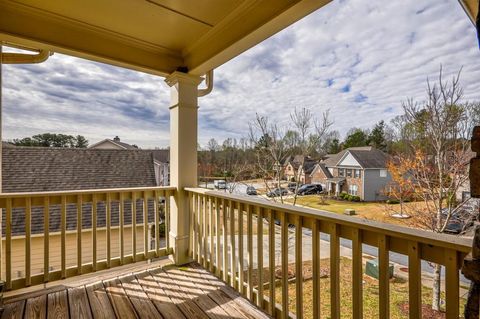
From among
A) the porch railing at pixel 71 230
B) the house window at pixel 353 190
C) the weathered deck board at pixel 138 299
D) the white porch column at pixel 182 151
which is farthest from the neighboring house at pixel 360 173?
the weathered deck board at pixel 138 299

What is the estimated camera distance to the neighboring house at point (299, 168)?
3.63 meters

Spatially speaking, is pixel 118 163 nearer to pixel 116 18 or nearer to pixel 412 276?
pixel 116 18

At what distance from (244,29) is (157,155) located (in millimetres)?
2646

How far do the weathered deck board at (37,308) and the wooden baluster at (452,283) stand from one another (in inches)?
102

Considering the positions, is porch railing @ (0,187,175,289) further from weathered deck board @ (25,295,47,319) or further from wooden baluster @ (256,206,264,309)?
Result: wooden baluster @ (256,206,264,309)

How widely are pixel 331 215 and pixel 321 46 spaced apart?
387 cm

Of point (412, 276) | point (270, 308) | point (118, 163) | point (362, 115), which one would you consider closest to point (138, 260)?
point (270, 308)

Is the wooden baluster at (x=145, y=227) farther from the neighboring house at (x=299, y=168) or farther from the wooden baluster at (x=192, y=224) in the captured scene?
the neighboring house at (x=299, y=168)

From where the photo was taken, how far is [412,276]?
1067 mm

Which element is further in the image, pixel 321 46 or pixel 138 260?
pixel 321 46

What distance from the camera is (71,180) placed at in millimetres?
3736

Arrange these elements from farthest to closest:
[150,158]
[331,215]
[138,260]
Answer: [150,158]
[138,260]
[331,215]

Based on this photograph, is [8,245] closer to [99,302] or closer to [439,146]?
[99,302]

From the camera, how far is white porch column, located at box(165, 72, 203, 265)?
2838mm
